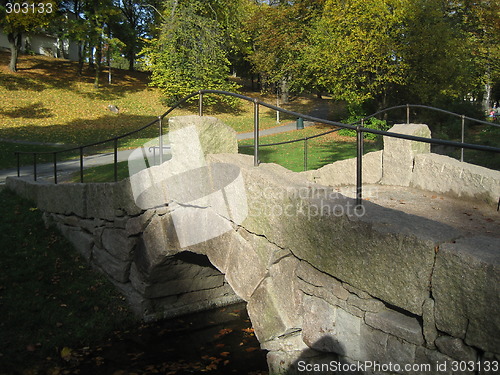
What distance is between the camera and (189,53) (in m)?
25.3

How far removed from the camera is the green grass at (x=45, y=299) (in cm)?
550

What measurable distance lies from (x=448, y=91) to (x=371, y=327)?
17.0 meters

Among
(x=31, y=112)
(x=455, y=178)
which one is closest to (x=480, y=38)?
(x=31, y=112)

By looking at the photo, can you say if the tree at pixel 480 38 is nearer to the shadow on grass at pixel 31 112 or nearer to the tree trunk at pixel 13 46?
the shadow on grass at pixel 31 112

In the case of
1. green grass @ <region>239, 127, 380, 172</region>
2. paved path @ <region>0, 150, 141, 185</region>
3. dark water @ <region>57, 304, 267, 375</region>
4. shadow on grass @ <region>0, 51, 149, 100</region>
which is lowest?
dark water @ <region>57, 304, 267, 375</region>

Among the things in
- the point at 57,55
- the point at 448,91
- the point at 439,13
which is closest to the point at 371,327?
the point at 448,91

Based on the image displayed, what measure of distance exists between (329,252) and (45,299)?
4842 millimetres

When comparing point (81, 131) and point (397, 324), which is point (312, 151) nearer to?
point (81, 131)

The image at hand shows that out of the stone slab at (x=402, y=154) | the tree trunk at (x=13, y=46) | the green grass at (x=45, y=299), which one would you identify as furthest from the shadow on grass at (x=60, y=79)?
the stone slab at (x=402, y=154)

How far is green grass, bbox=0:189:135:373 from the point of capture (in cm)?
550

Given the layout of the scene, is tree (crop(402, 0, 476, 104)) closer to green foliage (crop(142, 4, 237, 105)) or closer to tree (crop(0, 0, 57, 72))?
green foliage (crop(142, 4, 237, 105))

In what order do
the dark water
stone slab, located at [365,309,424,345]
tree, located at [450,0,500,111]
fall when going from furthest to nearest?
tree, located at [450,0,500,111]
the dark water
stone slab, located at [365,309,424,345]

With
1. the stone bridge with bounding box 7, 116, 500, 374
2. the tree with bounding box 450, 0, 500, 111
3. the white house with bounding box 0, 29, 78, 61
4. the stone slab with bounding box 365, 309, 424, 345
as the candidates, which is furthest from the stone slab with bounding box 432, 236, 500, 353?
the white house with bounding box 0, 29, 78, 61

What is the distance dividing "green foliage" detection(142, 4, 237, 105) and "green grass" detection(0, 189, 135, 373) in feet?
60.0
